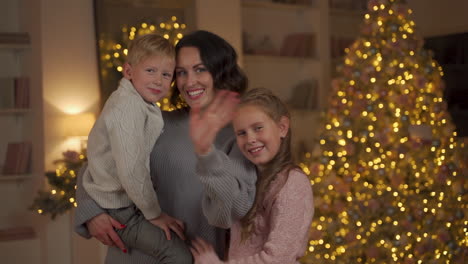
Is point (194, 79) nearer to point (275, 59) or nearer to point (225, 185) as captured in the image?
point (225, 185)

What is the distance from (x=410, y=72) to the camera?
4.21m

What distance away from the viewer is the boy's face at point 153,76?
1.93 meters

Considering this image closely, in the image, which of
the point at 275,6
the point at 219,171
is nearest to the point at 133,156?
the point at 219,171

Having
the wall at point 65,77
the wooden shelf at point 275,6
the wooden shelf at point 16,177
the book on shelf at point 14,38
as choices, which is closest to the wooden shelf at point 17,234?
the wall at point 65,77

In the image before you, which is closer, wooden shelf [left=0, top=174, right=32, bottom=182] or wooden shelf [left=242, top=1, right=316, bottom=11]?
wooden shelf [left=0, top=174, right=32, bottom=182]

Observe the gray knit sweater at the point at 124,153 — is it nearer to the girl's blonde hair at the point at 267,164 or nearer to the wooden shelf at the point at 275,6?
the girl's blonde hair at the point at 267,164

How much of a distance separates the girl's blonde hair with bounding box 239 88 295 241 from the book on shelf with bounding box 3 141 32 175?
14.2 feet

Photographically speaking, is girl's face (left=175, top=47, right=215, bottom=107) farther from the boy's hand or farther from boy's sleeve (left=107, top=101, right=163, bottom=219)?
the boy's hand

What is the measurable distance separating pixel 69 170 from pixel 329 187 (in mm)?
1888

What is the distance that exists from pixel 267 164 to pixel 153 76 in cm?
47

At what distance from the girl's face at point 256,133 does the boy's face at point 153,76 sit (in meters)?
0.36

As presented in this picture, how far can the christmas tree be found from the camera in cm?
419

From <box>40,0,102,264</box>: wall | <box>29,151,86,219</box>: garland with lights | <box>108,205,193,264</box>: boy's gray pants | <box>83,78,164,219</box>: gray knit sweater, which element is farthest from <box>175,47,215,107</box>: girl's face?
<box>40,0,102,264</box>: wall

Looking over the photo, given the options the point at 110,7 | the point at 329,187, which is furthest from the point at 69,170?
the point at 329,187
